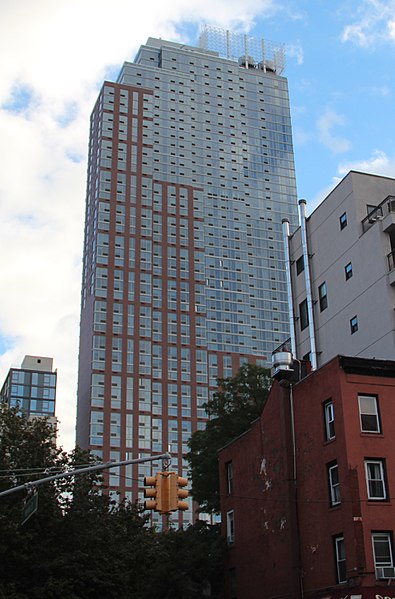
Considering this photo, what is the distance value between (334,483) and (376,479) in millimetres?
1872

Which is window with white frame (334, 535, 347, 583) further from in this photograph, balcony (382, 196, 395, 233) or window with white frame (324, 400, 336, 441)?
balcony (382, 196, 395, 233)

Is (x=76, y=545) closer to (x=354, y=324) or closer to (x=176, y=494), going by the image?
(x=176, y=494)

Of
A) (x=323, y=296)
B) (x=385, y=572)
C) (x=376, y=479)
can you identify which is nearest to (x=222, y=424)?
(x=323, y=296)

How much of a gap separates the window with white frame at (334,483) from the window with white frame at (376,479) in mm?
1376

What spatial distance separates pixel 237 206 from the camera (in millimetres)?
174000

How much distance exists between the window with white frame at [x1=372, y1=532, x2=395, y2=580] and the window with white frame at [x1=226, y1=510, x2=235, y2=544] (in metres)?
12.7

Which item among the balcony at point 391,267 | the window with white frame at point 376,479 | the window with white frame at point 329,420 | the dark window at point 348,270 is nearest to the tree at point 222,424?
the dark window at point 348,270

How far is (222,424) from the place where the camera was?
5759 centimetres

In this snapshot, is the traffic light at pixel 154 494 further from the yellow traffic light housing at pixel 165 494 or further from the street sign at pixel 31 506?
the street sign at pixel 31 506

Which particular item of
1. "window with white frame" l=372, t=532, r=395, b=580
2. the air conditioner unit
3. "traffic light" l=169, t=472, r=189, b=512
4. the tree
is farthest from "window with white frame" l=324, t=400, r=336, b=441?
the tree

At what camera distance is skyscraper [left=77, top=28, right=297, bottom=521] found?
478ft

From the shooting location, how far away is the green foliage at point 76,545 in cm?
3666

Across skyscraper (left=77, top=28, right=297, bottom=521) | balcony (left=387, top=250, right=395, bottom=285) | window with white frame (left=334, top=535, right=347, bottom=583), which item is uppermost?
skyscraper (left=77, top=28, right=297, bottom=521)

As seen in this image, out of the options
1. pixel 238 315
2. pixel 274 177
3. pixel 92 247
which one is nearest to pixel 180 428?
pixel 238 315
